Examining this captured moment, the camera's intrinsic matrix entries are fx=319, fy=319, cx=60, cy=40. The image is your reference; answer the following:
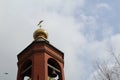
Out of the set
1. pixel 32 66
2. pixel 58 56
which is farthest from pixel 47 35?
pixel 32 66

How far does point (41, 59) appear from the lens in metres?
23.2

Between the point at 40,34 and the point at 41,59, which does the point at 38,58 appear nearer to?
the point at 41,59

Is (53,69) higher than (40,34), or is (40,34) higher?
(40,34)

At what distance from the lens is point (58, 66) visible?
24.5 metres

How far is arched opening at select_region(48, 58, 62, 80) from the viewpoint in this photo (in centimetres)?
2406

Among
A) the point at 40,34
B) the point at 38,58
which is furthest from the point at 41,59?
the point at 40,34

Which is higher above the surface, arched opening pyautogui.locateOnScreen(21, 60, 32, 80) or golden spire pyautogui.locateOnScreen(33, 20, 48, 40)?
golden spire pyautogui.locateOnScreen(33, 20, 48, 40)

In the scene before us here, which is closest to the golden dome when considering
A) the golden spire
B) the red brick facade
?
the golden spire

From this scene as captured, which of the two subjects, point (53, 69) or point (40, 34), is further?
point (40, 34)

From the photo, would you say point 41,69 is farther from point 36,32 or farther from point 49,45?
point 36,32

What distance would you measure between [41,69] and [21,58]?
3.06m

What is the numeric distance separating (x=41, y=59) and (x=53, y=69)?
4.69 ft

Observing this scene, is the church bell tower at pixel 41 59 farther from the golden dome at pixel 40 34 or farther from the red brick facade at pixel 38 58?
the golden dome at pixel 40 34

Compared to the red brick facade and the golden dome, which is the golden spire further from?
the red brick facade
